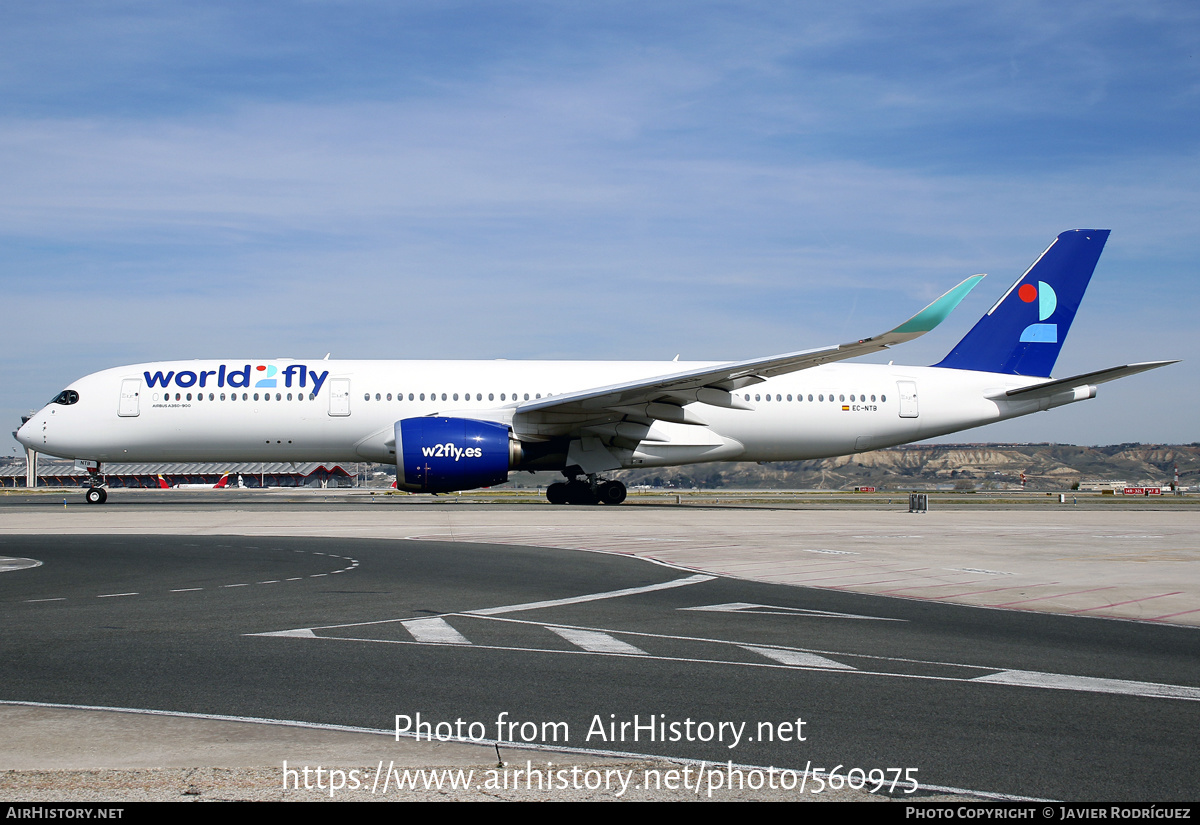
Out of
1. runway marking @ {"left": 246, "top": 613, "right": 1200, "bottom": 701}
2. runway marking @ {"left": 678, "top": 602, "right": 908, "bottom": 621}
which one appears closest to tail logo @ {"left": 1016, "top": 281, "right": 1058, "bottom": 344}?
runway marking @ {"left": 678, "top": 602, "right": 908, "bottom": 621}

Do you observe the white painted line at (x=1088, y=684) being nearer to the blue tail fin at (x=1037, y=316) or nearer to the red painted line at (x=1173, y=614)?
the red painted line at (x=1173, y=614)

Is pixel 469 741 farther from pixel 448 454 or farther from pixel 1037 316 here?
pixel 1037 316

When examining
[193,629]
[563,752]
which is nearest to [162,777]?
[563,752]

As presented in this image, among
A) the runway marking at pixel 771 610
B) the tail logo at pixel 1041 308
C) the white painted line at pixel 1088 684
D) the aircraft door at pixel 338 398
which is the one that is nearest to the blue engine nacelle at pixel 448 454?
the aircraft door at pixel 338 398

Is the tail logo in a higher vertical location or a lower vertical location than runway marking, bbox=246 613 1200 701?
higher

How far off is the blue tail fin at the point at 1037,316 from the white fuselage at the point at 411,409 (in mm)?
694

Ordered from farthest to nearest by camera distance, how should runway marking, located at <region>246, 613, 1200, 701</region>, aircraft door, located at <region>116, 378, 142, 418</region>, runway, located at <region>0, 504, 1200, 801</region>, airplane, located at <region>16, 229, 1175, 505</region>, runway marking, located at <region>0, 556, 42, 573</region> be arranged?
aircraft door, located at <region>116, 378, 142, 418</region> < airplane, located at <region>16, 229, 1175, 505</region> < runway marking, located at <region>0, 556, 42, 573</region> < runway marking, located at <region>246, 613, 1200, 701</region> < runway, located at <region>0, 504, 1200, 801</region>

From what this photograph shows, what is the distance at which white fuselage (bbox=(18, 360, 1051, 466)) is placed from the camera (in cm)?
2761

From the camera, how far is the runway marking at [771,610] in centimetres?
892

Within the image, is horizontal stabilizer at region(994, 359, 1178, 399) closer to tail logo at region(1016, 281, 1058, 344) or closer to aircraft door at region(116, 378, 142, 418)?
tail logo at region(1016, 281, 1058, 344)

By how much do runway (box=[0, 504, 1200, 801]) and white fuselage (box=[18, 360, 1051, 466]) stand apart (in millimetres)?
15829

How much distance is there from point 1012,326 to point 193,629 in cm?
2781

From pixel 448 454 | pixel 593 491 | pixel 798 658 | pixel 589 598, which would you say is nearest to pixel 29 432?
pixel 448 454
